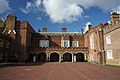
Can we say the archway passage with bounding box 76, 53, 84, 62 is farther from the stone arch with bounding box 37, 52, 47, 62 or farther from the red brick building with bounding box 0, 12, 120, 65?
the stone arch with bounding box 37, 52, 47, 62

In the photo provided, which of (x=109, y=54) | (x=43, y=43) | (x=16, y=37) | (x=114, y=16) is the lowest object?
(x=109, y=54)

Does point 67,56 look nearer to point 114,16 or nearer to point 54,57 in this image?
point 54,57

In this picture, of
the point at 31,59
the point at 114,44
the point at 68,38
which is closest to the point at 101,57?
the point at 114,44

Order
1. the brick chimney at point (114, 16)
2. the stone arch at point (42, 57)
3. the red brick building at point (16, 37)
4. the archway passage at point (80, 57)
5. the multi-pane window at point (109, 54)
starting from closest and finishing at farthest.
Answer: the multi-pane window at point (109, 54), the brick chimney at point (114, 16), the red brick building at point (16, 37), the archway passage at point (80, 57), the stone arch at point (42, 57)

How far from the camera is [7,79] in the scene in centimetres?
1124

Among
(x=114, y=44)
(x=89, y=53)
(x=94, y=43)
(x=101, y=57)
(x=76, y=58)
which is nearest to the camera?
(x=114, y=44)

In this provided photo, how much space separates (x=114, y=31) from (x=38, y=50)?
2169 cm

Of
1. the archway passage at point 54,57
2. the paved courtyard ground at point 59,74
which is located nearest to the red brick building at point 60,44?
the archway passage at point 54,57

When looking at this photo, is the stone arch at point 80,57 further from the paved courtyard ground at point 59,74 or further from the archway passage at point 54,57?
the paved courtyard ground at point 59,74

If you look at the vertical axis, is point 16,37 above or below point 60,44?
above

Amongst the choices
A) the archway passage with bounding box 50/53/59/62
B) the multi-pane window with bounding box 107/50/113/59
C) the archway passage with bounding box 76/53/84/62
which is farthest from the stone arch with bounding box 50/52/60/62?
the multi-pane window with bounding box 107/50/113/59

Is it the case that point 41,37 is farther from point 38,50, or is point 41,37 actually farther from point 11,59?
point 11,59

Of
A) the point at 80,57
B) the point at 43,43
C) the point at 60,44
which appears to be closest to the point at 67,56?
the point at 80,57

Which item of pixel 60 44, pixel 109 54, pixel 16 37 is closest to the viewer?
pixel 109 54
